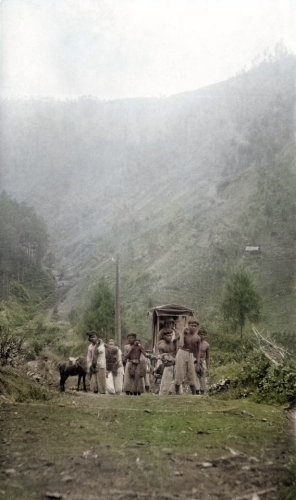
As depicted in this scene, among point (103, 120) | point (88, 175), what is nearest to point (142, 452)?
point (88, 175)

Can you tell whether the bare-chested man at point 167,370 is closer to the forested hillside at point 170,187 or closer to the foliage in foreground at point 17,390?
the foliage in foreground at point 17,390

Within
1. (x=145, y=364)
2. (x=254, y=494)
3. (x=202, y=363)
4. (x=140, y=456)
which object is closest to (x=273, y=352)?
(x=202, y=363)

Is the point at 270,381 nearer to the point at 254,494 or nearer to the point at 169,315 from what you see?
the point at 254,494

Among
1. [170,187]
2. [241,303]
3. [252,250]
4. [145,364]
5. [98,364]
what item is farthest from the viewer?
[170,187]

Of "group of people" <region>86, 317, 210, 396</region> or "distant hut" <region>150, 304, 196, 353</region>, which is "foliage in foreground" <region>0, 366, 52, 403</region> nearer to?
"group of people" <region>86, 317, 210, 396</region>

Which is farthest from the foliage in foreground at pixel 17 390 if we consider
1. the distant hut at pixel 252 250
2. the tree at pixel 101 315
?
the distant hut at pixel 252 250

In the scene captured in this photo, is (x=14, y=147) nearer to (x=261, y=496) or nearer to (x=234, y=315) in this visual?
(x=234, y=315)
